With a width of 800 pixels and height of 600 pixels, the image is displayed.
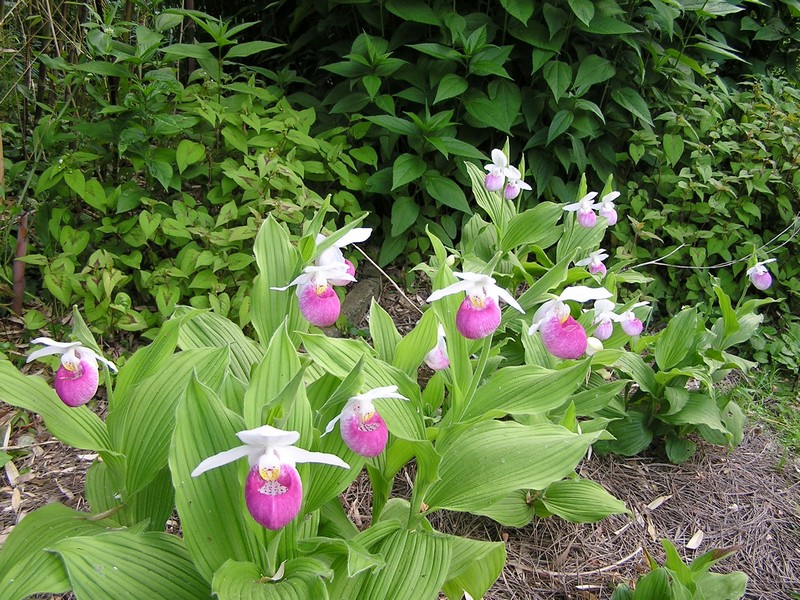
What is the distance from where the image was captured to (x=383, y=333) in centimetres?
163

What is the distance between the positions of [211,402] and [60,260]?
153cm

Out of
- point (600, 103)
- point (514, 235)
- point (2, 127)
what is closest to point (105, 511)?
point (514, 235)

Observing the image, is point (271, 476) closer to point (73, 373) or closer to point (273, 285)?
point (73, 373)

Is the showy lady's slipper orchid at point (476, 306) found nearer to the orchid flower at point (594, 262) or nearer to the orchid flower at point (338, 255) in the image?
the orchid flower at point (338, 255)

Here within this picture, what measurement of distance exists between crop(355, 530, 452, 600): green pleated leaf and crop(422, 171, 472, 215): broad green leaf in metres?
1.90

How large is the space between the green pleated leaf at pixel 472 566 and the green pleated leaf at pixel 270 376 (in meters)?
0.62

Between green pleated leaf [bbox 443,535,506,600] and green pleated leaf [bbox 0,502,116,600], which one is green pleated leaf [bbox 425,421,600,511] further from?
green pleated leaf [bbox 0,502,116,600]

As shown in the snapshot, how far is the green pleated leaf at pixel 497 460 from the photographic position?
4.26ft

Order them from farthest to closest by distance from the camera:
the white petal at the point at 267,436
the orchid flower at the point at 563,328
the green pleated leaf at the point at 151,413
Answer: the orchid flower at the point at 563,328, the green pleated leaf at the point at 151,413, the white petal at the point at 267,436

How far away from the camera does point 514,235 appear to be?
2354mm

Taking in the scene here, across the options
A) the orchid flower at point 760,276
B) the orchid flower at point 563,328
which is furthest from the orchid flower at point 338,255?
the orchid flower at point 760,276

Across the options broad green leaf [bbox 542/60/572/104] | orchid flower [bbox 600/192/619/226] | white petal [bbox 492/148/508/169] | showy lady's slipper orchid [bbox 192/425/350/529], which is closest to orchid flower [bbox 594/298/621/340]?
orchid flower [bbox 600/192/619/226]

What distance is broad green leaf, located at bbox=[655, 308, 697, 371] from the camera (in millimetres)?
2221

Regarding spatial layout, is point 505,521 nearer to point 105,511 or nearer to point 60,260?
point 105,511
